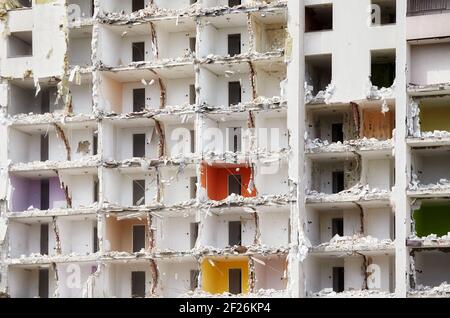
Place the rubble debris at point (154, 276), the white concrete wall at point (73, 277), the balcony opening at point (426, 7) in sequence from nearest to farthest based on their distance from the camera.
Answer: the balcony opening at point (426, 7)
the rubble debris at point (154, 276)
the white concrete wall at point (73, 277)

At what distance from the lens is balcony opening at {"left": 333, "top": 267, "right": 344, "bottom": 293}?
110500mm

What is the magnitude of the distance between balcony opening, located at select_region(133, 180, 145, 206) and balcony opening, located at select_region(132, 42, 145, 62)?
20.9 feet

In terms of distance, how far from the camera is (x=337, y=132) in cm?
11225

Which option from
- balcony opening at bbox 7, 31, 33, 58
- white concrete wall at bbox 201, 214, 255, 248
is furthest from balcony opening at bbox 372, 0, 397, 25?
balcony opening at bbox 7, 31, 33, 58

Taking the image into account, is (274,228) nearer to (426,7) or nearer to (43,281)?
(43,281)

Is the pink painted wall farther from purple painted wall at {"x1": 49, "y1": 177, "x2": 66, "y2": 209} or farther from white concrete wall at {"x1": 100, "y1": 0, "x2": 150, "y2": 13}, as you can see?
purple painted wall at {"x1": 49, "y1": 177, "x2": 66, "y2": 209}

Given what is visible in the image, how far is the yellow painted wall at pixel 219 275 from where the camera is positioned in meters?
111

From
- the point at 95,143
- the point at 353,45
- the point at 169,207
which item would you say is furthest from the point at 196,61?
the point at 353,45

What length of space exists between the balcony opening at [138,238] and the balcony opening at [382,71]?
14.1 m

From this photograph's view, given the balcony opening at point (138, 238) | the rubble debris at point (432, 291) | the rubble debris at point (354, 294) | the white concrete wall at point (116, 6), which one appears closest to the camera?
the rubble debris at point (432, 291)

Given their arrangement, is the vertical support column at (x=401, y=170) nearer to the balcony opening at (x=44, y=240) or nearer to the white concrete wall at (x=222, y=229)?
the white concrete wall at (x=222, y=229)

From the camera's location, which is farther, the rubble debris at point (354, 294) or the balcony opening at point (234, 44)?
the balcony opening at point (234, 44)

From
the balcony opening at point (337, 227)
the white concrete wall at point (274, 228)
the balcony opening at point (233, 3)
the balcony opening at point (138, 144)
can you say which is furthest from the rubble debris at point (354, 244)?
the balcony opening at point (233, 3)

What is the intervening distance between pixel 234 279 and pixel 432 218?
410 inches
